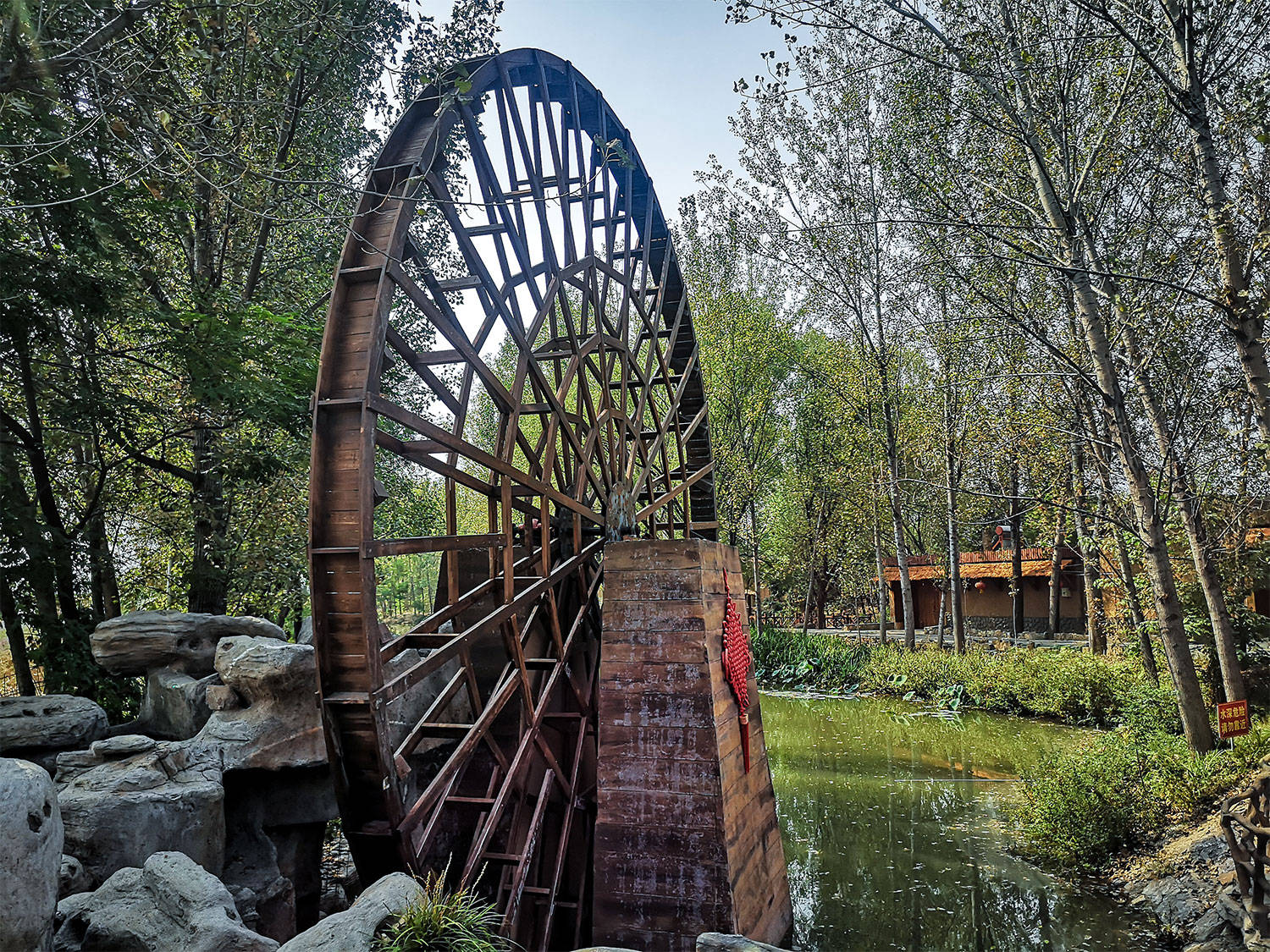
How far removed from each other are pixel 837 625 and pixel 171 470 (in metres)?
24.9

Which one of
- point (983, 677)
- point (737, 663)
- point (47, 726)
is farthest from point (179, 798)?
point (983, 677)

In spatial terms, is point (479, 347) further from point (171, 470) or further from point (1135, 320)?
point (1135, 320)

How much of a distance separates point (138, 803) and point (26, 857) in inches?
61.4

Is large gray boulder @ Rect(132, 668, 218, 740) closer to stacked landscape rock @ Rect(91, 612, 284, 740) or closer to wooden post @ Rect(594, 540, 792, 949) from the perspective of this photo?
stacked landscape rock @ Rect(91, 612, 284, 740)

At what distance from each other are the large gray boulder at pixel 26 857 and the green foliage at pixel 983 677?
9920mm

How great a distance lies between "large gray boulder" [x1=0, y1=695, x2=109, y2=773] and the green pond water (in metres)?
5.28

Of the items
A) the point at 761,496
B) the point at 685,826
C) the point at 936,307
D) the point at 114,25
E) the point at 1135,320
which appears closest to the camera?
the point at 114,25

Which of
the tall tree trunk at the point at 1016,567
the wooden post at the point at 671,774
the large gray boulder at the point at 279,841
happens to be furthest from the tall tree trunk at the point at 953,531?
the large gray boulder at the point at 279,841

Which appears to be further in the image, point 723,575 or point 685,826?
point 723,575

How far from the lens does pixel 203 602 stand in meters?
8.13

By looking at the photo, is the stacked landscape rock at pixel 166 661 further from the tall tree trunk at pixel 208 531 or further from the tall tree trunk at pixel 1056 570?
the tall tree trunk at pixel 1056 570

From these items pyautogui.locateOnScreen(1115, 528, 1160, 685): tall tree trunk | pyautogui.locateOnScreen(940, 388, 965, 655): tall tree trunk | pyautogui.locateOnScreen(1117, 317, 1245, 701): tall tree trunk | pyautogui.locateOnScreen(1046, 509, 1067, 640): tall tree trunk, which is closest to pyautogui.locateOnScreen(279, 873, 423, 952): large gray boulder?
pyautogui.locateOnScreen(1117, 317, 1245, 701): tall tree trunk

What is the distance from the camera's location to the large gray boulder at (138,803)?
392 cm

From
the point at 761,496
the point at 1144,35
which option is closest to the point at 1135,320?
the point at 1144,35
